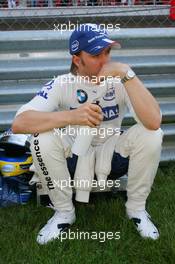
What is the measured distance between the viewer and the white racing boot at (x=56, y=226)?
2919mm

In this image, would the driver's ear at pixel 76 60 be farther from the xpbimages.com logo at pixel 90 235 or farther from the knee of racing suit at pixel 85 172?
the xpbimages.com logo at pixel 90 235

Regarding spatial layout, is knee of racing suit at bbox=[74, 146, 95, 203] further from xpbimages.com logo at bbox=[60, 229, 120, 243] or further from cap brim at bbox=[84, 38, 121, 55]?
cap brim at bbox=[84, 38, 121, 55]

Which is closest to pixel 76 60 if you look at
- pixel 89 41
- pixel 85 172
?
pixel 89 41

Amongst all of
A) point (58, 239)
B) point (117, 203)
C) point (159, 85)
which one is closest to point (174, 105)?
point (159, 85)

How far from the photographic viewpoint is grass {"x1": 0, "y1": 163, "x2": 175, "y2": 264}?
9.07ft

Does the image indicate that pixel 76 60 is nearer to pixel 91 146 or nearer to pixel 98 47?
pixel 98 47

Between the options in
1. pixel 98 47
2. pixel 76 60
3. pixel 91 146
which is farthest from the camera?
pixel 91 146

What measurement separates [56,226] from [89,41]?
1.15 meters

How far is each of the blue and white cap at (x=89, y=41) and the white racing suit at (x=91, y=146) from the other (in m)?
0.23

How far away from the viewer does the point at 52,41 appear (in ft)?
11.6

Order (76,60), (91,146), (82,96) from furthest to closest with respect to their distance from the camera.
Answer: (91,146), (82,96), (76,60)

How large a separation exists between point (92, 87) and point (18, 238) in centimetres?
102

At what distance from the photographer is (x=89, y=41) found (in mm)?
2646

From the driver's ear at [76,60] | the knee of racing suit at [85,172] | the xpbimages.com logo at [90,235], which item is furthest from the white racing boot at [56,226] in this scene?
the driver's ear at [76,60]
